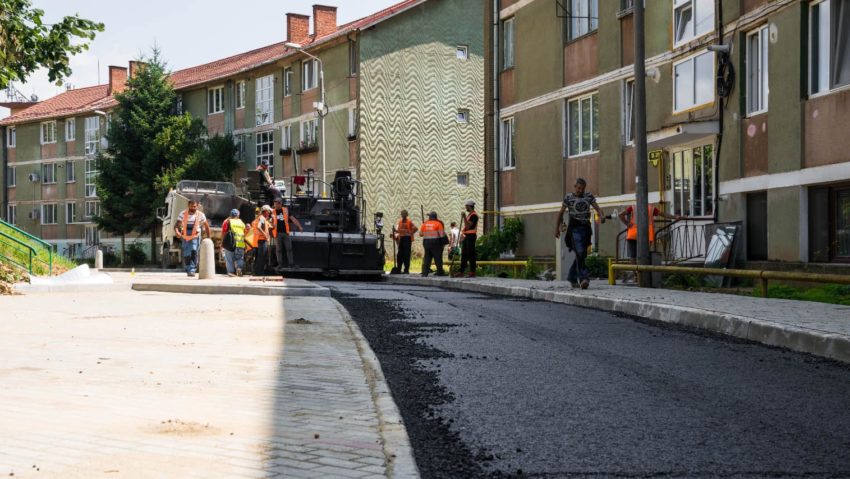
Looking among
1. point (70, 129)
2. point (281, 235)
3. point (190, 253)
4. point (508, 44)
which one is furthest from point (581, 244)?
point (70, 129)

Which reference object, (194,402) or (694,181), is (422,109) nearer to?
(694,181)

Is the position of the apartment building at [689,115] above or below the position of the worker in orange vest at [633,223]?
above

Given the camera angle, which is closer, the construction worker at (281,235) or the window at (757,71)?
the window at (757,71)

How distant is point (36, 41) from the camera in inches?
765

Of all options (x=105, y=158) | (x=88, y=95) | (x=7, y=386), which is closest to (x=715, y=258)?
(x=7, y=386)

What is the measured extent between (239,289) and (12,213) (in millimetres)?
58831

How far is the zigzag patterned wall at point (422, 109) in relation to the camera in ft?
139

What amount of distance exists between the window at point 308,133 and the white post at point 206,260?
981 inches

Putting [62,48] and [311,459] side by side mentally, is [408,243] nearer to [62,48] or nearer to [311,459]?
[62,48]

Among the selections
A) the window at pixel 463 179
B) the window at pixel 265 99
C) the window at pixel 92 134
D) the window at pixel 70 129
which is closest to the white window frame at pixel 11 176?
the window at pixel 70 129

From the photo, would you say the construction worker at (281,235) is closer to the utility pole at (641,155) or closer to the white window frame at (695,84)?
the white window frame at (695,84)

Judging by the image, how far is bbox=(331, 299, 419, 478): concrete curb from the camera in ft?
14.3

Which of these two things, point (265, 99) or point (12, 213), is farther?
point (12, 213)

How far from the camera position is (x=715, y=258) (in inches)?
713
